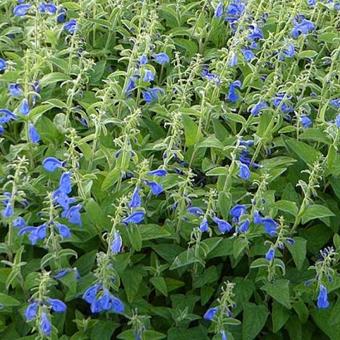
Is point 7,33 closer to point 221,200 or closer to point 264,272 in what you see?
point 221,200

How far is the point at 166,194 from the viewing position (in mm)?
2828

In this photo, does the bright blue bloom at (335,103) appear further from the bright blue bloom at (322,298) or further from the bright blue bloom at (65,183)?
the bright blue bloom at (65,183)

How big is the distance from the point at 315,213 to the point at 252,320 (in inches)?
18.0

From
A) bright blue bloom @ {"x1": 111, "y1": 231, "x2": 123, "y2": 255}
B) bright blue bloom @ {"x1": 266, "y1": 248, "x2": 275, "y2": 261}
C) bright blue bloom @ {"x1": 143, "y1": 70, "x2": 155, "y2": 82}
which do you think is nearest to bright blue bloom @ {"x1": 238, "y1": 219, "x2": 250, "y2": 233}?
bright blue bloom @ {"x1": 266, "y1": 248, "x2": 275, "y2": 261}

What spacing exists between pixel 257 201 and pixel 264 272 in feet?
0.93

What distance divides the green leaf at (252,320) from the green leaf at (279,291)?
0.28 feet

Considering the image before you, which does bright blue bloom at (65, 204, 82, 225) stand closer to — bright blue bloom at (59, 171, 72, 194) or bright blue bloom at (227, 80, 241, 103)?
bright blue bloom at (59, 171, 72, 194)

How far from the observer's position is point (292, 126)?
3.11m

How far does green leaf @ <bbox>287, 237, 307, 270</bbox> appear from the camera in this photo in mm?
2805

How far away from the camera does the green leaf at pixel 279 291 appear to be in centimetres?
270

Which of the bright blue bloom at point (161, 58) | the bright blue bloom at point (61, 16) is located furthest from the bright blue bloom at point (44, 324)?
the bright blue bloom at point (61, 16)

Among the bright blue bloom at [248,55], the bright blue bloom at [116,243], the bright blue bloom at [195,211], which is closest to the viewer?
the bright blue bloom at [116,243]

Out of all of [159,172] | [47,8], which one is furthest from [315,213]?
[47,8]

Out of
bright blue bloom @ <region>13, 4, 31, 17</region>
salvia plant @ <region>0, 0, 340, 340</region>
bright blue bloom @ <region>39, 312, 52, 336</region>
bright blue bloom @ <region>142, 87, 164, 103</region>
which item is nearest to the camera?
bright blue bloom @ <region>39, 312, 52, 336</region>
